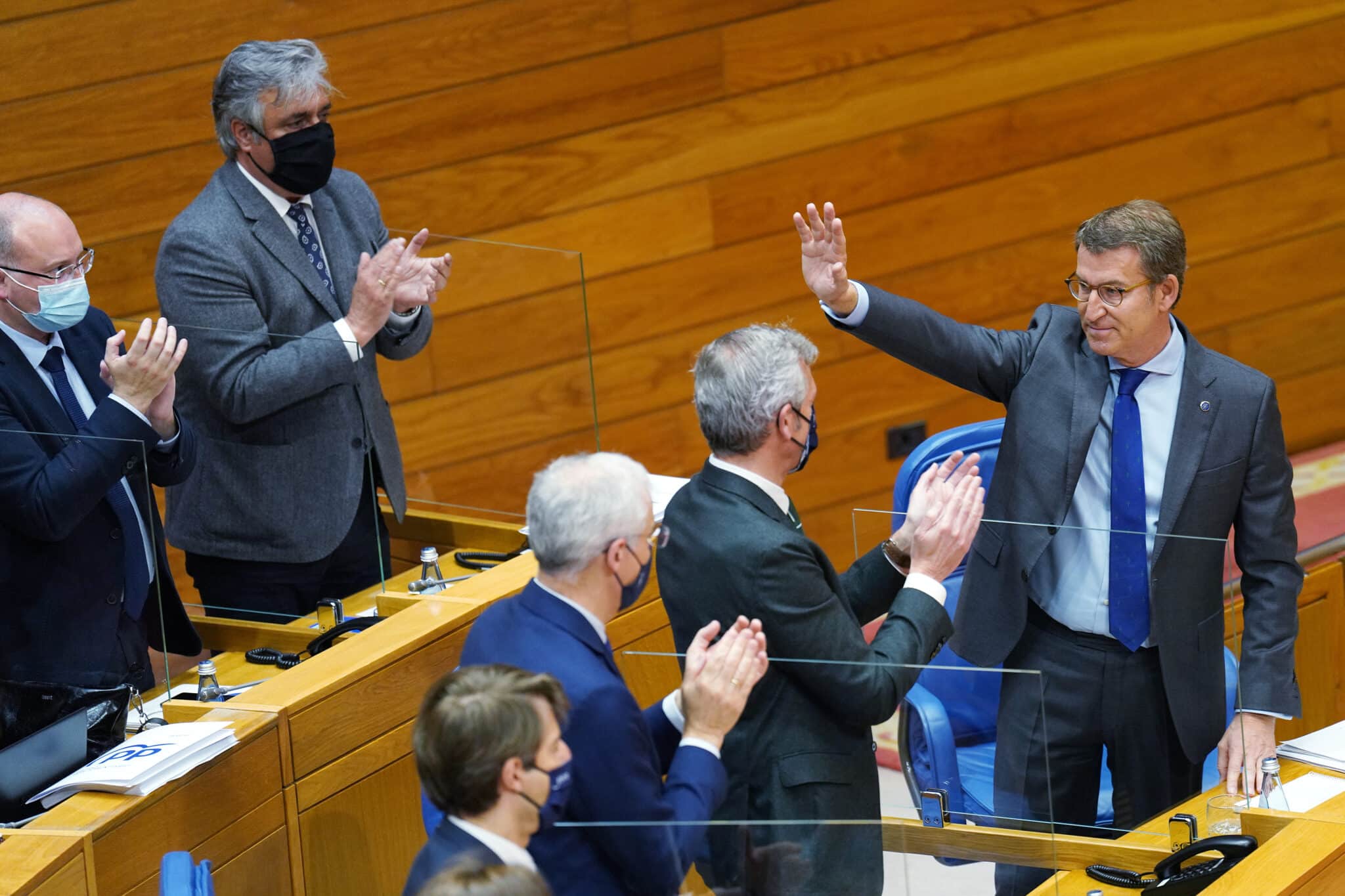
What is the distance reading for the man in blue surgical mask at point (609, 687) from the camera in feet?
6.62

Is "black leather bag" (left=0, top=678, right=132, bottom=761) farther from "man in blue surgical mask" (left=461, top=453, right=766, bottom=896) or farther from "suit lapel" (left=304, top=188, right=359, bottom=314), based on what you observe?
"suit lapel" (left=304, top=188, right=359, bottom=314)

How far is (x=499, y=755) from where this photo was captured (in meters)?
1.88

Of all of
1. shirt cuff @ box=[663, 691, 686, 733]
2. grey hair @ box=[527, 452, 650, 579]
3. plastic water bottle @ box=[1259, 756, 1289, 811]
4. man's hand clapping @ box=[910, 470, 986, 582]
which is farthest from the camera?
plastic water bottle @ box=[1259, 756, 1289, 811]

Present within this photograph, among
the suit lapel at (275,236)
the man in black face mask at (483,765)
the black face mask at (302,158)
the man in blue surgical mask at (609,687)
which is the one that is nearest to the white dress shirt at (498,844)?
the man in black face mask at (483,765)

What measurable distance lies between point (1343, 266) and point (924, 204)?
1.75m

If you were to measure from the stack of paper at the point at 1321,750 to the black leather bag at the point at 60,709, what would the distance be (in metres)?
1.85

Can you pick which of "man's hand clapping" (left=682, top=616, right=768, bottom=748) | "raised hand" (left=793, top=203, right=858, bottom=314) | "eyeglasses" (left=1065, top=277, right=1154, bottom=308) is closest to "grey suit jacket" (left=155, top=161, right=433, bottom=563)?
"raised hand" (left=793, top=203, right=858, bottom=314)

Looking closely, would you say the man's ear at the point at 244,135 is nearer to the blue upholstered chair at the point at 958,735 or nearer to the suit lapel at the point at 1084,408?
the blue upholstered chair at the point at 958,735

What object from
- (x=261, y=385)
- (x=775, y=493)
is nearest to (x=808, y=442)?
(x=775, y=493)

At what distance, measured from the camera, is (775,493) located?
2.37m

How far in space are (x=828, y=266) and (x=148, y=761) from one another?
1317 millimetres

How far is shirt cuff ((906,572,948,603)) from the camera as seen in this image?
2428mm

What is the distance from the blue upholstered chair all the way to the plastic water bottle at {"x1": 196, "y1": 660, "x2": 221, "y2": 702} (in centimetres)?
118

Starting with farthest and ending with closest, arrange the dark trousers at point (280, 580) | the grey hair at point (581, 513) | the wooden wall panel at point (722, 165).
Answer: the wooden wall panel at point (722, 165) → the dark trousers at point (280, 580) → the grey hair at point (581, 513)
